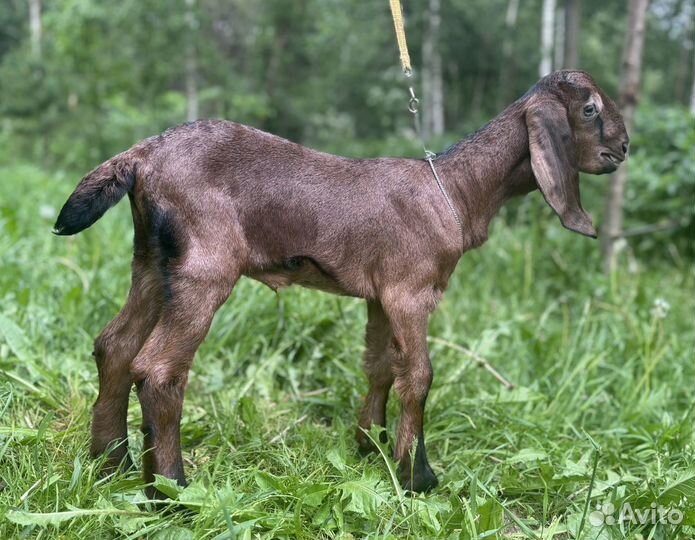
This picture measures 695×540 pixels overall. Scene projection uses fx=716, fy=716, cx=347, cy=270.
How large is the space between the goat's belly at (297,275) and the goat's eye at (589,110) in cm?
121

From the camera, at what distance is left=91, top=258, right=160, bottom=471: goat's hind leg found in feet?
9.24

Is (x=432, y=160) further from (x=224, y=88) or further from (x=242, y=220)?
Result: (x=224, y=88)

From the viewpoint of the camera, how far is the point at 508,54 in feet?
78.4

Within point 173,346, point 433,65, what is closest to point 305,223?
point 173,346

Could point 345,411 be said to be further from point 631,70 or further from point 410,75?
point 631,70

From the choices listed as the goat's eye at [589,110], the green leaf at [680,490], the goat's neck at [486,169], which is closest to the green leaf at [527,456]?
the green leaf at [680,490]

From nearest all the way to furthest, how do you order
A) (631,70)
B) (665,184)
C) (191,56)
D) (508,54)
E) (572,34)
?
(631,70)
(665,184)
(572,34)
(191,56)
(508,54)

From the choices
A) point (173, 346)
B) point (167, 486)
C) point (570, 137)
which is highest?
point (570, 137)

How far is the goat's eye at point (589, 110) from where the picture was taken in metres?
2.94

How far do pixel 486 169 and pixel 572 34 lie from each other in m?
8.47

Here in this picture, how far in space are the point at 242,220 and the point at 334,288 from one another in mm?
486

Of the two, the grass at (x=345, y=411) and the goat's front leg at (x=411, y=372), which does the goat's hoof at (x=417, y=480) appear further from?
the grass at (x=345, y=411)

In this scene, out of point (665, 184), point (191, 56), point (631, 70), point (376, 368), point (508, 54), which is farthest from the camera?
point (508, 54)

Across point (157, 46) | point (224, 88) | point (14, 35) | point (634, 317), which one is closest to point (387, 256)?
point (634, 317)
